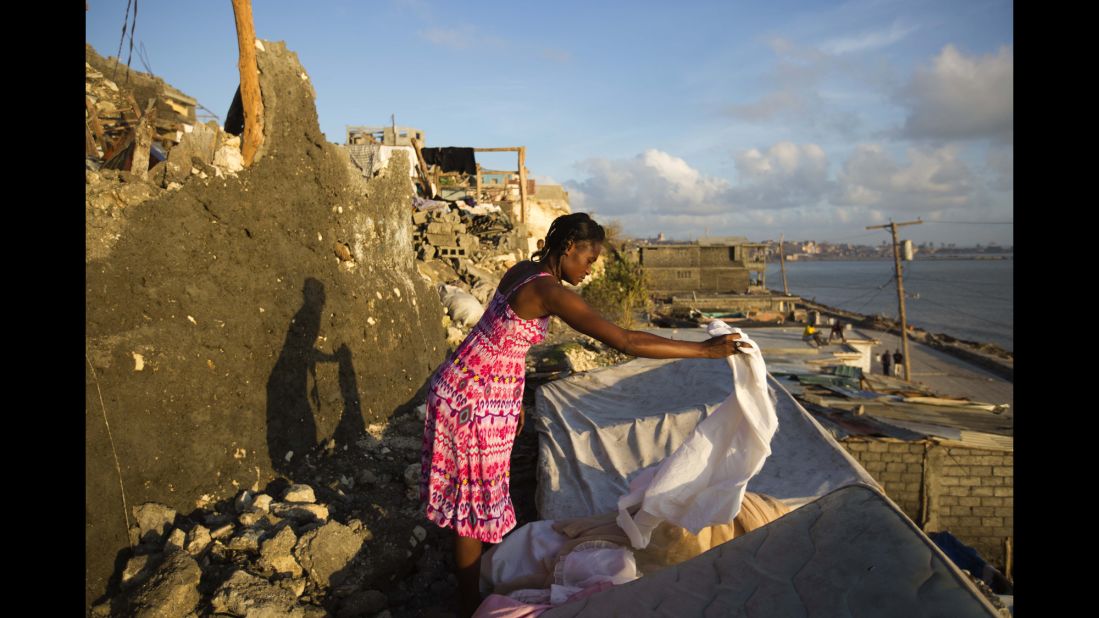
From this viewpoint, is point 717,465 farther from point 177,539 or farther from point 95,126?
point 95,126

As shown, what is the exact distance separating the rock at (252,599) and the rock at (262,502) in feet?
1.79

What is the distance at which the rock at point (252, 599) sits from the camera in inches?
96.0

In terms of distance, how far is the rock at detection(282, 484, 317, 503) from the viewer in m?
3.29

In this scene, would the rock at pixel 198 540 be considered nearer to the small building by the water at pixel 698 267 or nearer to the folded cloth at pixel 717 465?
the folded cloth at pixel 717 465

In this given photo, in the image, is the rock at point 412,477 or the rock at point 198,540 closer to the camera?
the rock at point 198,540

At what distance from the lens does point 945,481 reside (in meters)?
7.22

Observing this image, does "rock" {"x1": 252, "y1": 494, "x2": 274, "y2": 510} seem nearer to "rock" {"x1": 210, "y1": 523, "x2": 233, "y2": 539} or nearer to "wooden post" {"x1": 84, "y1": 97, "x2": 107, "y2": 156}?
"rock" {"x1": 210, "y1": 523, "x2": 233, "y2": 539}

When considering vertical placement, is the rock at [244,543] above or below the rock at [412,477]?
above

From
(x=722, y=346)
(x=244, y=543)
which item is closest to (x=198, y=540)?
(x=244, y=543)

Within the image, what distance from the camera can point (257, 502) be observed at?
124 inches

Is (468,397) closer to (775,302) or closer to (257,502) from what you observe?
(257,502)

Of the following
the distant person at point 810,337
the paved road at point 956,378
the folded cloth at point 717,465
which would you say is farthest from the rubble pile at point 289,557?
the paved road at point 956,378

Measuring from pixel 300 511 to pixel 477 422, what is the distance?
1.31 metres
